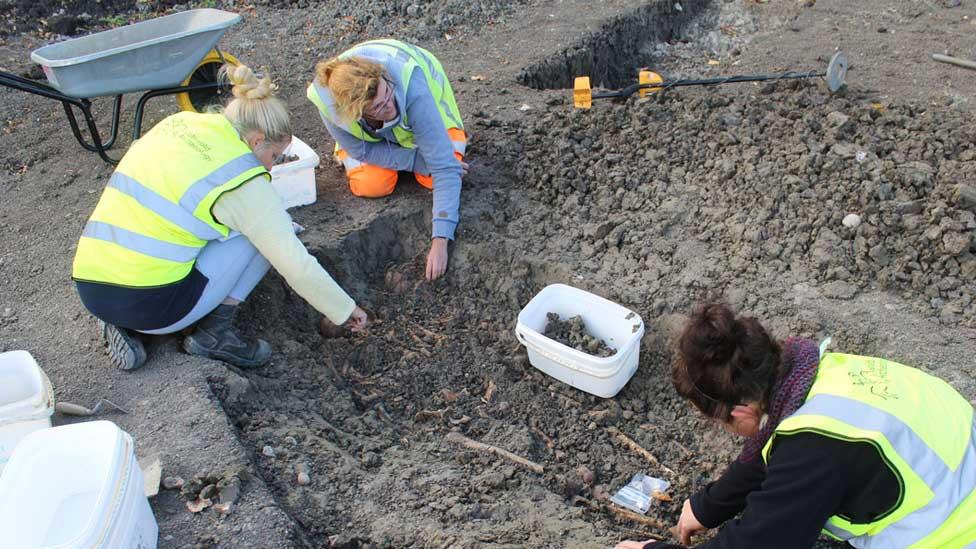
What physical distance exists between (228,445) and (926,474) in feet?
7.25

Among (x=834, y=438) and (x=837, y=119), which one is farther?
(x=837, y=119)

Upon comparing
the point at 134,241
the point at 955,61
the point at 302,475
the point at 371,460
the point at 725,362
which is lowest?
the point at 371,460

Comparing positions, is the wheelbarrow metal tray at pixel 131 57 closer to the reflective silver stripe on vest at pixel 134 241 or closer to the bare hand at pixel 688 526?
the reflective silver stripe on vest at pixel 134 241

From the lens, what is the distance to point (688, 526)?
98.6 inches

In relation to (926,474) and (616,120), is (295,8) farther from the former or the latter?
(926,474)

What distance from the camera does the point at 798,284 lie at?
11.4 feet

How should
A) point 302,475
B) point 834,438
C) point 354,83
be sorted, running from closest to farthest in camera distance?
point 834,438
point 302,475
point 354,83

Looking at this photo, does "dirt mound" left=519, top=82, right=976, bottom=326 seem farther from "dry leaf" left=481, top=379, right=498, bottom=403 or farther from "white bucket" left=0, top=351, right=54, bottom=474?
"white bucket" left=0, top=351, right=54, bottom=474

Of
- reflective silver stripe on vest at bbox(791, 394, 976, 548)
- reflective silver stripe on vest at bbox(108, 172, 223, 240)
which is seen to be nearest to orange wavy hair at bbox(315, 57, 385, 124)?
reflective silver stripe on vest at bbox(108, 172, 223, 240)

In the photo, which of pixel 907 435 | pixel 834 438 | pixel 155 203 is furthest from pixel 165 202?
pixel 907 435

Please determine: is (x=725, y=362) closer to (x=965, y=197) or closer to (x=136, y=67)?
(x=965, y=197)

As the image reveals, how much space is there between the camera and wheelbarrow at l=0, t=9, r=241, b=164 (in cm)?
428

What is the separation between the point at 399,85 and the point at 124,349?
69.1 inches

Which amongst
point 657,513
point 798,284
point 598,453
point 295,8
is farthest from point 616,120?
point 295,8
